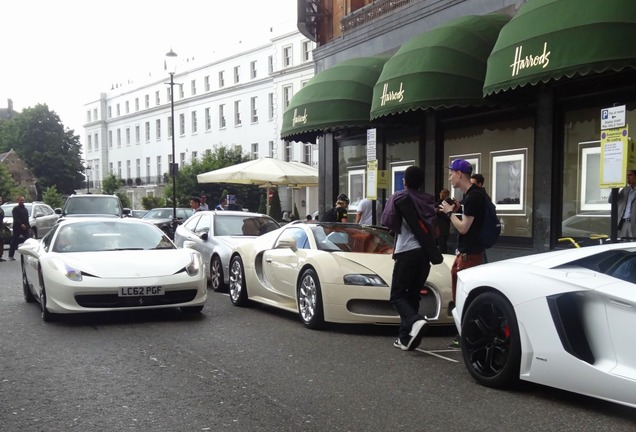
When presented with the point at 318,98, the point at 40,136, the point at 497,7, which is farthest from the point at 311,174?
the point at 40,136

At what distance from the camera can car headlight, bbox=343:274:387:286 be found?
750 centimetres

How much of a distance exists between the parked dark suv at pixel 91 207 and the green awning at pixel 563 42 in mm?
12411

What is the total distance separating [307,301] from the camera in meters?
7.96

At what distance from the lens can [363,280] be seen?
7.53m

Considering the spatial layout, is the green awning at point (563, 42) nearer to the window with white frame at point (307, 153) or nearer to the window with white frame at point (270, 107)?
Answer: the window with white frame at point (307, 153)

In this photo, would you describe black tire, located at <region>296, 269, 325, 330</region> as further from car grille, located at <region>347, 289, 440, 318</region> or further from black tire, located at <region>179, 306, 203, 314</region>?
black tire, located at <region>179, 306, 203, 314</region>

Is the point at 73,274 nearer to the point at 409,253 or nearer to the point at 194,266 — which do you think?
the point at 194,266

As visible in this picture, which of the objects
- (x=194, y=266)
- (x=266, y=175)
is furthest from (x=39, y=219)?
(x=194, y=266)

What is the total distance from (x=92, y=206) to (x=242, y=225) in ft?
Answer: 27.8

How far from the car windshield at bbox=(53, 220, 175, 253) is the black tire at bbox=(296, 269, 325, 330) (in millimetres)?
2014

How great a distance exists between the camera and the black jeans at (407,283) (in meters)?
6.60

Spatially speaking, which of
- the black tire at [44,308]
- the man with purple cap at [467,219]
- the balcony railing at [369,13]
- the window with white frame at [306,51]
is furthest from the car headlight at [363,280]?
the window with white frame at [306,51]

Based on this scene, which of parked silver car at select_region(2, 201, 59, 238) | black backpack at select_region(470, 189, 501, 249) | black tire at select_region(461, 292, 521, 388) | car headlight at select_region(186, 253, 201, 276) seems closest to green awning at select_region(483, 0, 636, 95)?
black backpack at select_region(470, 189, 501, 249)

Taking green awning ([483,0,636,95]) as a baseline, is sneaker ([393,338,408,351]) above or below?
below
